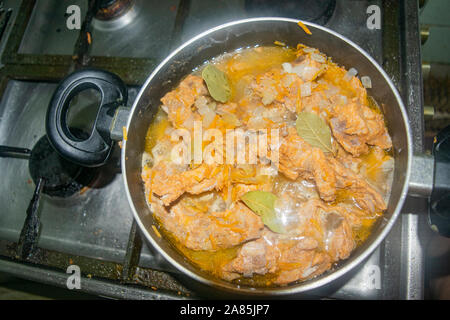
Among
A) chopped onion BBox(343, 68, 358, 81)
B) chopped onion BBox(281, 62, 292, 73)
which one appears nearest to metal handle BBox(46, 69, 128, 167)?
chopped onion BBox(281, 62, 292, 73)

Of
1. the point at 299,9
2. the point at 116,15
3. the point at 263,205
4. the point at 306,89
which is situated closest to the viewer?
the point at 263,205

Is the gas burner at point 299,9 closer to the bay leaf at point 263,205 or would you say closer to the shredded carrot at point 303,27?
the shredded carrot at point 303,27

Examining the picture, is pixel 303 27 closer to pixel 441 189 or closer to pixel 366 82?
pixel 366 82

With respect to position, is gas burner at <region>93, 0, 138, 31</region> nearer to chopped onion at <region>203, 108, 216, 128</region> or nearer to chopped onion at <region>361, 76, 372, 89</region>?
chopped onion at <region>203, 108, 216, 128</region>

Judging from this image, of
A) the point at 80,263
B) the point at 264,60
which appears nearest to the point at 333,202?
the point at 264,60

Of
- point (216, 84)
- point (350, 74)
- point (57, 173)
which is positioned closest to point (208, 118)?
point (216, 84)

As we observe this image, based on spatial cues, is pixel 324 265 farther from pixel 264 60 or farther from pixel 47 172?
pixel 47 172
